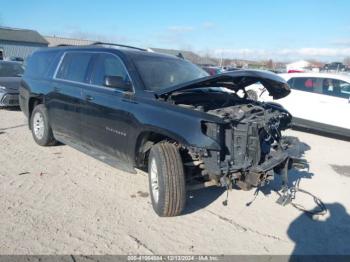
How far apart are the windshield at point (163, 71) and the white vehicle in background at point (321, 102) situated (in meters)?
4.26

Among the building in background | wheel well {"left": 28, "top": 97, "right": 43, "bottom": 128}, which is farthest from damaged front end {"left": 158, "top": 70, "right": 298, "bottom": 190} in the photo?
the building in background

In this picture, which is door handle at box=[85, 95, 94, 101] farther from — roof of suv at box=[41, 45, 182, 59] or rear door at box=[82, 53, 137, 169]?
roof of suv at box=[41, 45, 182, 59]

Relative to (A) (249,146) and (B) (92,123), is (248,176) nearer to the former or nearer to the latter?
(A) (249,146)

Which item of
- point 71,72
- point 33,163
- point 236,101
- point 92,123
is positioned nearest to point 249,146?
point 236,101

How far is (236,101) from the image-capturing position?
17.4 ft

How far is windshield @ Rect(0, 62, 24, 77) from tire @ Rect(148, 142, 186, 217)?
32.8 feet

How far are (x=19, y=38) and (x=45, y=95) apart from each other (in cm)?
6121

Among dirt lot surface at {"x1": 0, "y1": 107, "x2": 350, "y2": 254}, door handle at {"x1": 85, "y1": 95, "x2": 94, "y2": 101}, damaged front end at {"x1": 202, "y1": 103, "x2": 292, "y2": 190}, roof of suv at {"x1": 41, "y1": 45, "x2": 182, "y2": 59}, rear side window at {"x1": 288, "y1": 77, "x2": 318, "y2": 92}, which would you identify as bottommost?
dirt lot surface at {"x1": 0, "y1": 107, "x2": 350, "y2": 254}

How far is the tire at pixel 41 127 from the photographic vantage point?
22.3 feet

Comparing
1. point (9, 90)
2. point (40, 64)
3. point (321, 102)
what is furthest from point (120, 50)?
point (9, 90)

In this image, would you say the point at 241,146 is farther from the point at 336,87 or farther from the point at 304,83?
the point at 304,83

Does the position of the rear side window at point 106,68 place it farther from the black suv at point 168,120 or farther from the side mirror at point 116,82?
the side mirror at point 116,82

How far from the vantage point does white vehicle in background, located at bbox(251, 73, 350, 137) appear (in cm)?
976

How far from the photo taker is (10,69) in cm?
1286
